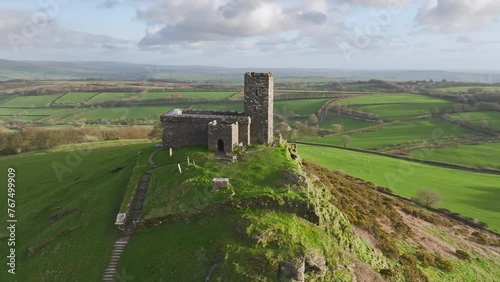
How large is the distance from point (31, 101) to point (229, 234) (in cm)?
18552

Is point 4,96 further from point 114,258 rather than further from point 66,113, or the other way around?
point 114,258

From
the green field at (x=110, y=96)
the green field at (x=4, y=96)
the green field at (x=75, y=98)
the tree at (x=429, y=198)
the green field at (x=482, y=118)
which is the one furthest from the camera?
the green field at (x=4, y=96)

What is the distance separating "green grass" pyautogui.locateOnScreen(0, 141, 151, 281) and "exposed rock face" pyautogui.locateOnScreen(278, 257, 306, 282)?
44.8 feet

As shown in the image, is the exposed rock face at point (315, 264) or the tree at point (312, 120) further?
the tree at point (312, 120)

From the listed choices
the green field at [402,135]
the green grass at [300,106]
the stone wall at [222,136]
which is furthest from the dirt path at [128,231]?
the green grass at [300,106]

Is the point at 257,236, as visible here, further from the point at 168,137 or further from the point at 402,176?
the point at 402,176

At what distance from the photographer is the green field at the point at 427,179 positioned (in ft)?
208

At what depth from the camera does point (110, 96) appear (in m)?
186

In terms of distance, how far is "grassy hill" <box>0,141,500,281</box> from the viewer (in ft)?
83.6

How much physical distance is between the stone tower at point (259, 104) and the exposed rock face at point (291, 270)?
66.8 feet

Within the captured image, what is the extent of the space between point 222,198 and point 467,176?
241ft

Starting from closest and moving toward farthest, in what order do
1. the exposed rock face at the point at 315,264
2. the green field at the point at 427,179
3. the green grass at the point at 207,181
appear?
1. the exposed rock face at the point at 315,264
2. the green grass at the point at 207,181
3. the green field at the point at 427,179

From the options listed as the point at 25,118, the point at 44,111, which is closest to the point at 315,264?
the point at 25,118

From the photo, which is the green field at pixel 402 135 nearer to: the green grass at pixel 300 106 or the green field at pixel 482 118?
the green field at pixel 482 118
